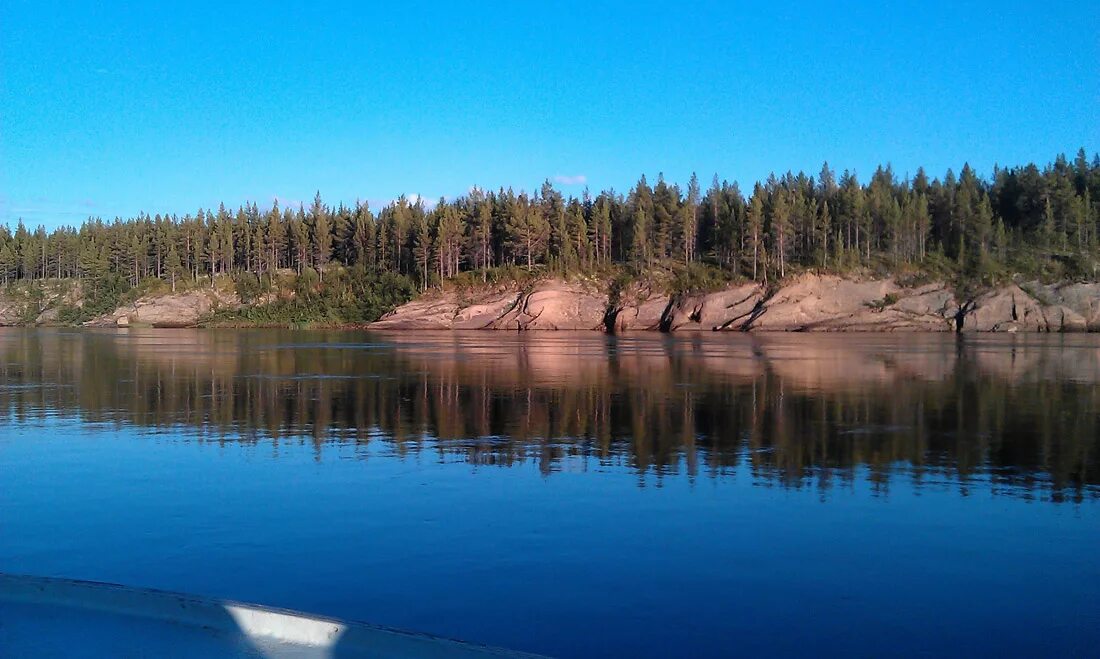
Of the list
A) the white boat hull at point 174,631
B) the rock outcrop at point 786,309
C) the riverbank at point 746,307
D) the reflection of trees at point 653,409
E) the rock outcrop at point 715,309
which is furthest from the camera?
the rock outcrop at point 715,309

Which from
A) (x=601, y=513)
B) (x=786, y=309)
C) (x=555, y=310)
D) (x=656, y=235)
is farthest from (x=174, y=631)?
(x=656, y=235)

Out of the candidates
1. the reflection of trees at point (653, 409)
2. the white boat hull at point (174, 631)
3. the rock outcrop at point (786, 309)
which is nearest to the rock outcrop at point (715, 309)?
the rock outcrop at point (786, 309)

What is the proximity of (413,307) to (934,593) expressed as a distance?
119m

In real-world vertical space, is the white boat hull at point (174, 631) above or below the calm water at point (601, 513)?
above

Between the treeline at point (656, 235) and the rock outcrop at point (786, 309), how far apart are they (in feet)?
22.0

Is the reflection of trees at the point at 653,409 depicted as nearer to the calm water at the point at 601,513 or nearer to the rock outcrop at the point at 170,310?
the calm water at the point at 601,513

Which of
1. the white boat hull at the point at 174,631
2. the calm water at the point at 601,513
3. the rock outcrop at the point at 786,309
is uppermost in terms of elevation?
the rock outcrop at the point at 786,309

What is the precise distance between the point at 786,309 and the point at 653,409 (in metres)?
86.9

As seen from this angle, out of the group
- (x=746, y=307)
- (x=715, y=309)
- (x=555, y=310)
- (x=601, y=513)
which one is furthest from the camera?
(x=555, y=310)

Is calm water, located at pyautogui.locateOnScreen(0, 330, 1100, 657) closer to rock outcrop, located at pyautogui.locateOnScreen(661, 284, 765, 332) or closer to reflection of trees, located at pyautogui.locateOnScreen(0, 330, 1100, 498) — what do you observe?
reflection of trees, located at pyautogui.locateOnScreen(0, 330, 1100, 498)

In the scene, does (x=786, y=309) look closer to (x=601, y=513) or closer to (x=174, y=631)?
(x=601, y=513)

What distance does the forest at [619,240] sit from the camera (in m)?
129

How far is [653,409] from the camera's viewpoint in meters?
27.5

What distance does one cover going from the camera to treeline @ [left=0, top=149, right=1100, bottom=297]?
130 m
